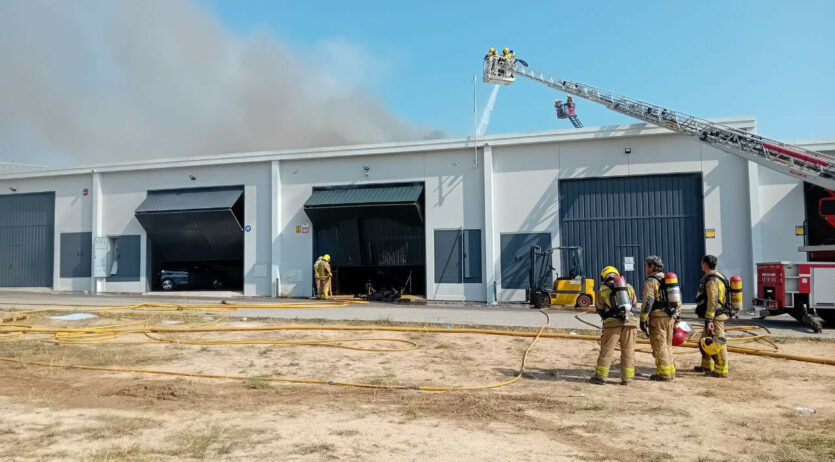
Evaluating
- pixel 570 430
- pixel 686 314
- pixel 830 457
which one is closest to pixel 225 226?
pixel 686 314

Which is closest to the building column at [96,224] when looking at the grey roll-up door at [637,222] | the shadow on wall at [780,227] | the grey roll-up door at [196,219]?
the grey roll-up door at [196,219]

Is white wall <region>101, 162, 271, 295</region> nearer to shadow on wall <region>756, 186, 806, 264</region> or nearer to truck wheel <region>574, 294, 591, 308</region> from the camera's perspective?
truck wheel <region>574, 294, 591, 308</region>

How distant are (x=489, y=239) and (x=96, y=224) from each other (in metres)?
17.0

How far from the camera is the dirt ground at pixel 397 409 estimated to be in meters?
4.67

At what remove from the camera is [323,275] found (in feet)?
66.9

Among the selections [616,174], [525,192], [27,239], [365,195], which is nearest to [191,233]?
[365,195]

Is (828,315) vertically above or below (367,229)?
below

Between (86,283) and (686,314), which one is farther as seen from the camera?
(86,283)

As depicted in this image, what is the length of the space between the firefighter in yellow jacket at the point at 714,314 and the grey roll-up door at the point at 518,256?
37.9ft

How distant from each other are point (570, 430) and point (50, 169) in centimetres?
2729

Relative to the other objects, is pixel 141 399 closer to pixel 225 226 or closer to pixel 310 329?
pixel 310 329

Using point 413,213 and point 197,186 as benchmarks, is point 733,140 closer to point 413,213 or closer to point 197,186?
point 413,213

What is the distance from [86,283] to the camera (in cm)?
2409

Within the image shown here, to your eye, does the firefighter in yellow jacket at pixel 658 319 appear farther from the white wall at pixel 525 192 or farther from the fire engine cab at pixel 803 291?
the white wall at pixel 525 192
